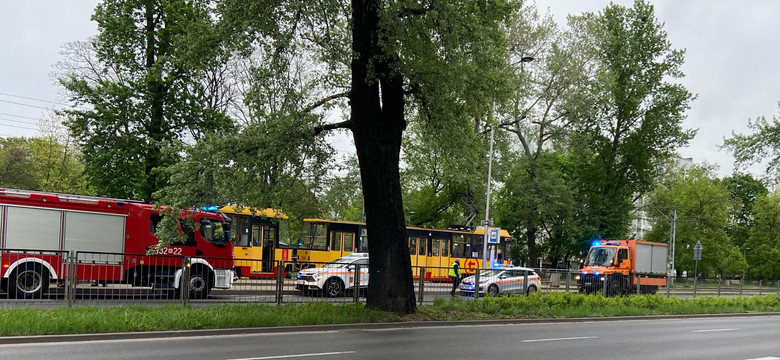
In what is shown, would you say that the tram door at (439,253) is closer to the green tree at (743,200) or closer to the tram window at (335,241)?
the tram window at (335,241)

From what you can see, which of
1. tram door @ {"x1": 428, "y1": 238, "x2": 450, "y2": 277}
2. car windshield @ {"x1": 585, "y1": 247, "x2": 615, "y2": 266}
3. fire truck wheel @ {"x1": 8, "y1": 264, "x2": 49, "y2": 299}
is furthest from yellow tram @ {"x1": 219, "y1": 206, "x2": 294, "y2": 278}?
car windshield @ {"x1": 585, "y1": 247, "x2": 615, "y2": 266}

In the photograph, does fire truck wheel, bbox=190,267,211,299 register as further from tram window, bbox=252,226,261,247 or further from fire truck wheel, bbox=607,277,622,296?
fire truck wheel, bbox=607,277,622,296

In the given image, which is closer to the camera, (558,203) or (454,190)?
(558,203)

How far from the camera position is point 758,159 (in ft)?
97.5

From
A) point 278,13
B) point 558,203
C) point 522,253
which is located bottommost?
point 522,253

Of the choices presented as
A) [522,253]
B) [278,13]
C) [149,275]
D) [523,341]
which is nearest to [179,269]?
[149,275]

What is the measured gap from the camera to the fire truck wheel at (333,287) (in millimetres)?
17000

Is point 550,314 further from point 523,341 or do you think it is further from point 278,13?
point 278,13

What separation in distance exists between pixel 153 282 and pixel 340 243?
18199 millimetres

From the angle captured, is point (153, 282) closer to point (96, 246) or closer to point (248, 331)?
point (248, 331)

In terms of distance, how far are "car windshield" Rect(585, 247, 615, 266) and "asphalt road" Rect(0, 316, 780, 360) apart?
56.1ft

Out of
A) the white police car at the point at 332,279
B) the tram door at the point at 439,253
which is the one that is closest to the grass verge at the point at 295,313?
the white police car at the point at 332,279

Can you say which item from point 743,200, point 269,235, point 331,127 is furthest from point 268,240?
point 743,200

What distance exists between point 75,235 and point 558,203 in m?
33.3
